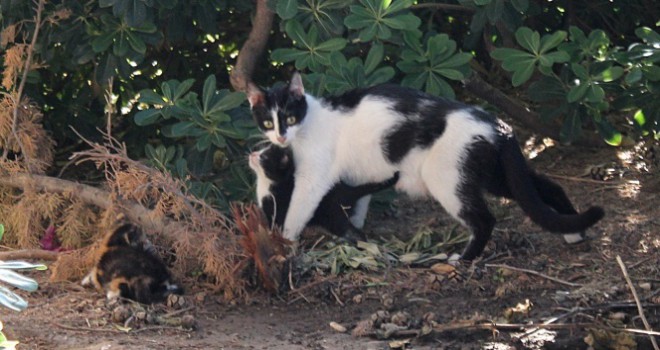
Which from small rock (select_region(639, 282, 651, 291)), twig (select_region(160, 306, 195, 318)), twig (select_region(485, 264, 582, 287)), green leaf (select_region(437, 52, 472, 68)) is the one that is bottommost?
small rock (select_region(639, 282, 651, 291))

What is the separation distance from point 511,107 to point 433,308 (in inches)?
92.1

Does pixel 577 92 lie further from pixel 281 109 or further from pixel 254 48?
pixel 254 48

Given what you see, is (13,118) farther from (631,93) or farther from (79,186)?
(631,93)

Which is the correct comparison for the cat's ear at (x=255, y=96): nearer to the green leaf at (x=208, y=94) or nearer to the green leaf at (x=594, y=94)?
the green leaf at (x=208, y=94)

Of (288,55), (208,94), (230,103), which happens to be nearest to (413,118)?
(288,55)

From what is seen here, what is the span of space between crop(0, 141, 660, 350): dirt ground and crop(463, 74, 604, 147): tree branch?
1.02m

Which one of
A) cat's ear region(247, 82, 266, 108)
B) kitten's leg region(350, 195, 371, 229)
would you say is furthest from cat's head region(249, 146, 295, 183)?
kitten's leg region(350, 195, 371, 229)

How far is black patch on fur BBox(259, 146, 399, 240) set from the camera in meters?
6.14

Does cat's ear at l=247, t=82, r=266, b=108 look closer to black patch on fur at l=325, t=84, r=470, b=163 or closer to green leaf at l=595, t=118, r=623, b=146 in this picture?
black patch on fur at l=325, t=84, r=470, b=163

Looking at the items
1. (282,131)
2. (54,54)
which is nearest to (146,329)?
(282,131)

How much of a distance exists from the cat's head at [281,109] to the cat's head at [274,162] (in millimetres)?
101

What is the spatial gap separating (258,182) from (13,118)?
1.53 meters

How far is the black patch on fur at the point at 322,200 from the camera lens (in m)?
6.14

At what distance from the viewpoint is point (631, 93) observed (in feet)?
21.2
